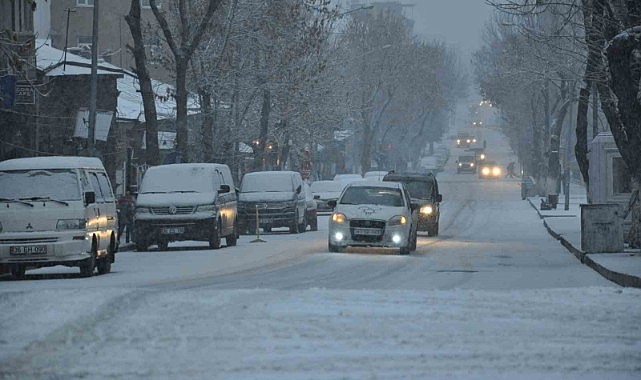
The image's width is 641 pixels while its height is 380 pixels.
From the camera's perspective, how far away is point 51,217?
939 inches

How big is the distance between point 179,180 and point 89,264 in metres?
11.0

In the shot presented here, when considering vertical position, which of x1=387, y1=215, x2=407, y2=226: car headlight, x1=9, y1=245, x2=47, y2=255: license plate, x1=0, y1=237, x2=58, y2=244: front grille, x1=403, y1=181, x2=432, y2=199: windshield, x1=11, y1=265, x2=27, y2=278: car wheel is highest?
x1=403, y1=181, x2=432, y2=199: windshield

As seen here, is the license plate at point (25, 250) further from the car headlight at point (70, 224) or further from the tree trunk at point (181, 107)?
the tree trunk at point (181, 107)

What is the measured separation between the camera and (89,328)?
43.6ft

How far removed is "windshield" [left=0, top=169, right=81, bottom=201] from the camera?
79.7 ft

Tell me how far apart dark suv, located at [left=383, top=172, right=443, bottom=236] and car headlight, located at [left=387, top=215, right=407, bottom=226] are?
1122 cm

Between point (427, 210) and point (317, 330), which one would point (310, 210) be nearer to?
point (427, 210)

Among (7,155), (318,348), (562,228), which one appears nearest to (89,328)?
(318,348)

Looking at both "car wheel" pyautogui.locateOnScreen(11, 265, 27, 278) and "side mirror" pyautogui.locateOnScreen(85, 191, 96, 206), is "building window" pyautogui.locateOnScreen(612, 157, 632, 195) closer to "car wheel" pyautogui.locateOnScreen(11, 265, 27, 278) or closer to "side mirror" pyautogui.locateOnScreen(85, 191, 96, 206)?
"side mirror" pyautogui.locateOnScreen(85, 191, 96, 206)

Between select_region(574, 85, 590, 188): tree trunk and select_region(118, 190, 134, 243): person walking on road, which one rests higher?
select_region(574, 85, 590, 188): tree trunk

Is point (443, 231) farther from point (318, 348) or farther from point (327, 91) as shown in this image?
point (318, 348)

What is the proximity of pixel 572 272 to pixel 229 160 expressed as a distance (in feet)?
114

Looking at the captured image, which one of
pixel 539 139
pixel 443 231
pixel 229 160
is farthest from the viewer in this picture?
pixel 539 139

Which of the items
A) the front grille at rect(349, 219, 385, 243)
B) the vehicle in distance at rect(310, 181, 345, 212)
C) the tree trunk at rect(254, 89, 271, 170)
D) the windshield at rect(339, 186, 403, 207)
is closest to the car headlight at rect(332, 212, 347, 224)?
the front grille at rect(349, 219, 385, 243)
